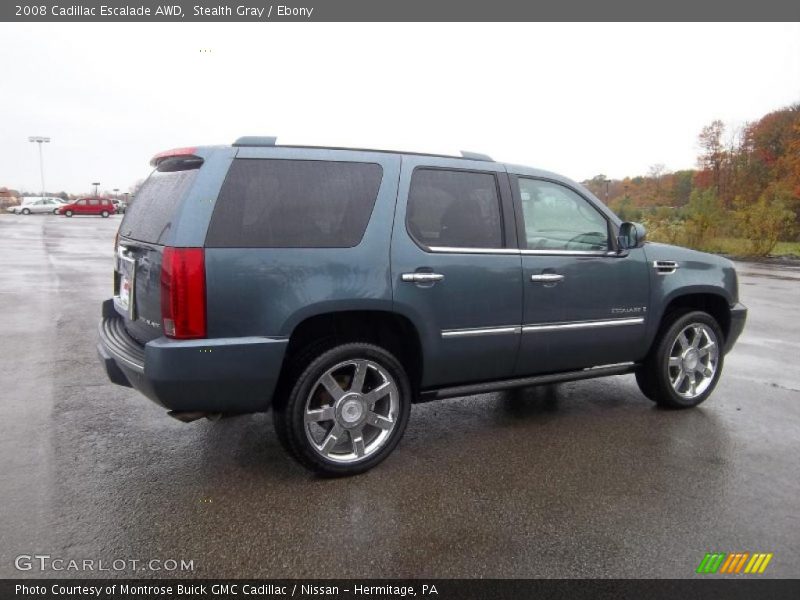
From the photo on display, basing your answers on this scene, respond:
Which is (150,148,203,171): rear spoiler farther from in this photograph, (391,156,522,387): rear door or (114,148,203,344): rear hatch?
(391,156,522,387): rear door

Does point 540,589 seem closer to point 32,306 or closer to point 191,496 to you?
point 191,496

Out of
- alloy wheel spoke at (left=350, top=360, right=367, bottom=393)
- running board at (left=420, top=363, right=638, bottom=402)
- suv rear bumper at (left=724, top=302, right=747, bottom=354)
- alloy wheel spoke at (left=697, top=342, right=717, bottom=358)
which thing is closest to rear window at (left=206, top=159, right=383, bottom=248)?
alloy wheel spoke at (left=350, top=360, right=367, bottom=393)

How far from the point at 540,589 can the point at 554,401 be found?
2.56 meters

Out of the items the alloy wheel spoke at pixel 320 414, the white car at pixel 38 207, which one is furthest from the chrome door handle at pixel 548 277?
the white car at pixel 38 207

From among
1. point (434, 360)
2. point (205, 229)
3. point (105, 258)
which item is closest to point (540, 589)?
point (434, 360)

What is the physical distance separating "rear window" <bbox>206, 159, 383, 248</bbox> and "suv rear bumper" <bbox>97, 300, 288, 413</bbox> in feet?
1.78

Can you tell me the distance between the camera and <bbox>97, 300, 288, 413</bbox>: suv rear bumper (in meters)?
2.96

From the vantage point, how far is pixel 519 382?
4020 millimetres

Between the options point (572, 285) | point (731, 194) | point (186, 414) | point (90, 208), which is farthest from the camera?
point (90, 208)

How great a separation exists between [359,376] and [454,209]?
1.24 meters

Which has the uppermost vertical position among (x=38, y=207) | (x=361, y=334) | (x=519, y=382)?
(x=361, y=334)

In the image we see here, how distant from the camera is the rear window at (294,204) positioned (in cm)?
311

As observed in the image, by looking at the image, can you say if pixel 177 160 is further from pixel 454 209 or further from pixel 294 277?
pixel 454 209
